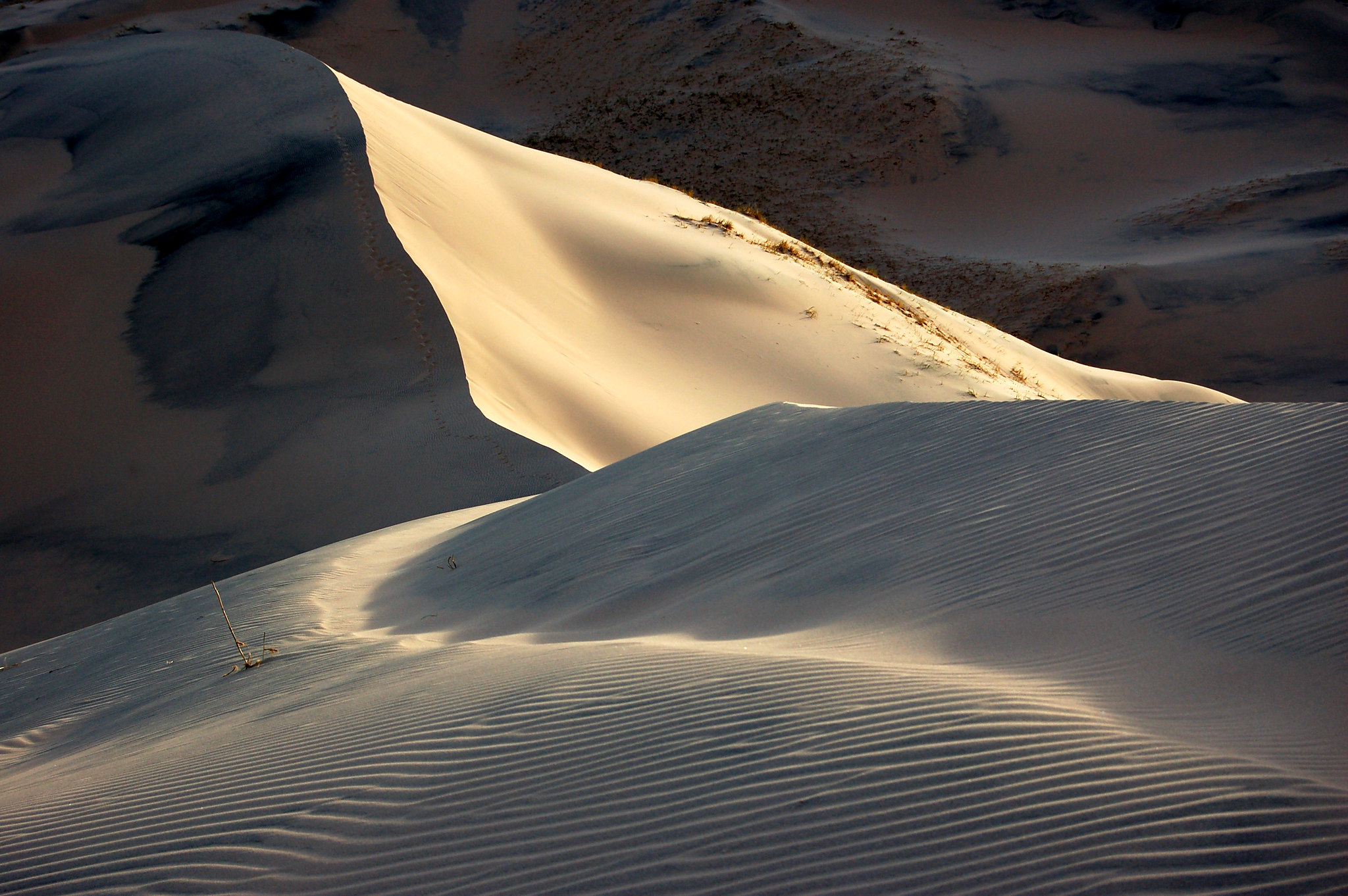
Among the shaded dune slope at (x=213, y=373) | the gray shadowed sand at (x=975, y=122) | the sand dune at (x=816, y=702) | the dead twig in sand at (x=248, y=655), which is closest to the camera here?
the sand dune at (x=816, y=702)

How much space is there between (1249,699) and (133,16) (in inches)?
1435

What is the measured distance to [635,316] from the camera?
1160 centimetres

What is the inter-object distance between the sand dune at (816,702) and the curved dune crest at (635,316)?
13.3 feet

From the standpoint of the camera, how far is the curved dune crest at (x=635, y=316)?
30.2 ft

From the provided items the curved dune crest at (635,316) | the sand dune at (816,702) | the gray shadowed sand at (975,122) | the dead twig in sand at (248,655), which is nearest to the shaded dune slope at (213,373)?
the curved dune crest at (635,316)

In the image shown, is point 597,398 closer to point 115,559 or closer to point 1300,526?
point 115,559

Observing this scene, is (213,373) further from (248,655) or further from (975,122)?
(975,122)

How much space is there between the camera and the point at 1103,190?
79.2 ft

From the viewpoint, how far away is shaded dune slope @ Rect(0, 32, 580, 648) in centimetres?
752

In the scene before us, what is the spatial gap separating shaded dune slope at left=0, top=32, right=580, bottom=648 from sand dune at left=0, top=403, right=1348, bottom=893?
8.44ft

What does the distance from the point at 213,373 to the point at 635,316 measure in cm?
502

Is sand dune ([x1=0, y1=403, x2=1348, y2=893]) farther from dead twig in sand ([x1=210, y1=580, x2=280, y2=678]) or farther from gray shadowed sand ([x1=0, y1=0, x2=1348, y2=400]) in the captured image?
gray shadowed sand ([x1=0, y1=0, x2=1348, y2=400])

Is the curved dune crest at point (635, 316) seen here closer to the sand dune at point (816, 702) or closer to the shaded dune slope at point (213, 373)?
the shaded dune slope at point (213, 373)

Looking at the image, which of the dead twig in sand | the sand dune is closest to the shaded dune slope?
the sand dune
